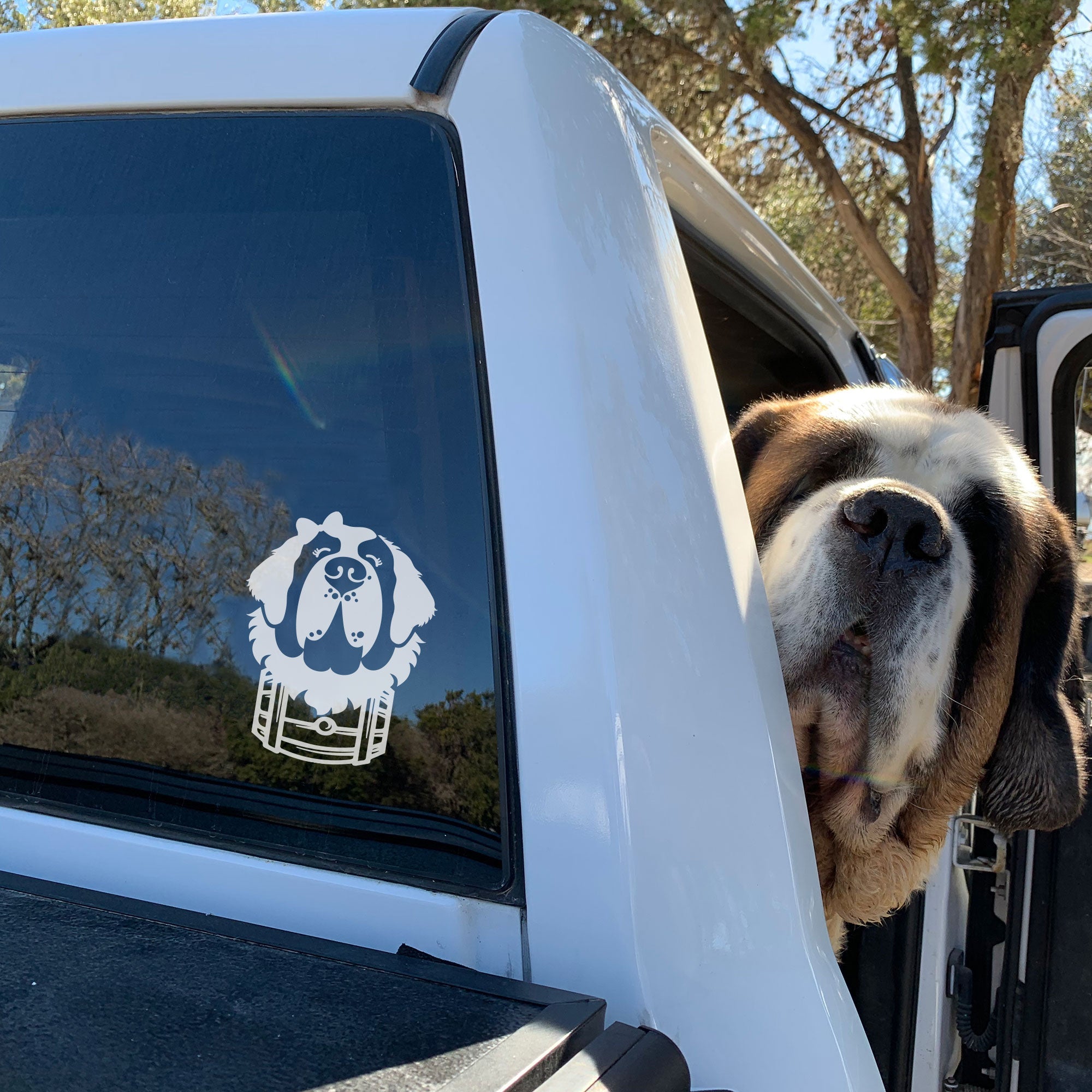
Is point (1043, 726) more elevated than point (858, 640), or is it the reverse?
point (858, 640)

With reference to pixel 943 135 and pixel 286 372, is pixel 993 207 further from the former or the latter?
pixel 286 372

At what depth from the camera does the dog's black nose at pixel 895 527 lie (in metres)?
1.62

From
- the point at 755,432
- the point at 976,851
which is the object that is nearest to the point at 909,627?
the point at 755,432

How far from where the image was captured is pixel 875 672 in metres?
1.71

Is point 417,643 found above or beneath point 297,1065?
above

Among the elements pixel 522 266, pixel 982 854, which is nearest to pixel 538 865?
pixel 522 266

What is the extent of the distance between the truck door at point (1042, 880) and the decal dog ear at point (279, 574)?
168 cm

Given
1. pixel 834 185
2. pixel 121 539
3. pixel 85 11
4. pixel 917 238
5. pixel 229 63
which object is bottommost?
pixel 121 539

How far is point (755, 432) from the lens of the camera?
2357mm

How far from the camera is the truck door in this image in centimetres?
217

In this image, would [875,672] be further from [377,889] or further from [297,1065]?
[297,1065]

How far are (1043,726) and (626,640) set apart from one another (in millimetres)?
1377

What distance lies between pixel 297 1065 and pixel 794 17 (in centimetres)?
1145

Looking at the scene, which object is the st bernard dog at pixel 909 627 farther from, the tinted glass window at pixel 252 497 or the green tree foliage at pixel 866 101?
the green tree foliage at pixel 866 101
